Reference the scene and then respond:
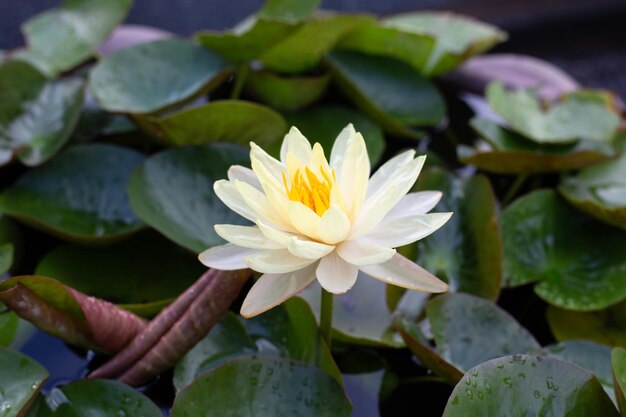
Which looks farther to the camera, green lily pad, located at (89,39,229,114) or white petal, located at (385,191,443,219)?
green lily pad, located at (89,39,229,114)

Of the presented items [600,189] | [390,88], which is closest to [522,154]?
[600,189]

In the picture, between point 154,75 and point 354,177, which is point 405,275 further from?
point 154,75

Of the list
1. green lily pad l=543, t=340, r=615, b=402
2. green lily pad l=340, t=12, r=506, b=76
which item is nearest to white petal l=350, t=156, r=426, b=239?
green lily pad l=543, t=340, r=615, b=402

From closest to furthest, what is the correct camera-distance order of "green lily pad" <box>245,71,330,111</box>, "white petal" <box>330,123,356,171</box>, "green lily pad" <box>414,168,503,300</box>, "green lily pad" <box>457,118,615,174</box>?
"white petal" <box>330,123,356,171</box>
"green lily pad" <box>414,168,503,300</box>
"green lily pad" <box>457,118,615,174</box>
"green lily pad" <box>245,71,330,111</box>

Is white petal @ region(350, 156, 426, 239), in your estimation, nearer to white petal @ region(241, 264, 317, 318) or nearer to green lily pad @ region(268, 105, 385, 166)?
white petal @ region(241, 264, 317, 318)

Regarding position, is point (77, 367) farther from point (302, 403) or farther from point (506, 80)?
point (506, 80)

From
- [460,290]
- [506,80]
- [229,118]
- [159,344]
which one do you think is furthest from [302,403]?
[506,80]
